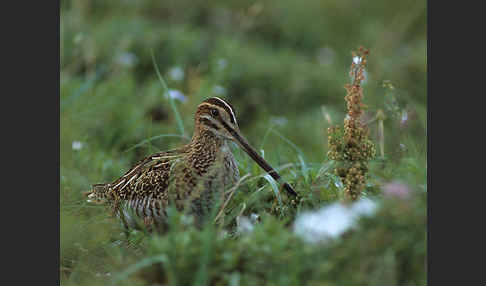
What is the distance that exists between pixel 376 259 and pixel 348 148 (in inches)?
35.4

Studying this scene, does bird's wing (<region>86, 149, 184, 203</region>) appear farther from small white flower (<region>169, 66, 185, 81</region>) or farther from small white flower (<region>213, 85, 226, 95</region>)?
small white flower (<region>169, 66, 185, 81</region>)

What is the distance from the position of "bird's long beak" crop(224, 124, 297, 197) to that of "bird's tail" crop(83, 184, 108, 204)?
1.10m

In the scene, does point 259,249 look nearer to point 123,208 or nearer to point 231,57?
point 123,208

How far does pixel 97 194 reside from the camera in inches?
182

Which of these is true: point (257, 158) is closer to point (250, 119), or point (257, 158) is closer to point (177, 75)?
point (177, 75)

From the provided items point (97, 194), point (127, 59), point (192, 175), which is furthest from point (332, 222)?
point (127, 59)

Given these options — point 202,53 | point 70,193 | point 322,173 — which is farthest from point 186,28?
point 322,173

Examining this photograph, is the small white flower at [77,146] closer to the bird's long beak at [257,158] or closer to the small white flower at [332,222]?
the bird's long beak at [257,158]

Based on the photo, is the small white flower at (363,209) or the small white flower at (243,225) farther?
the small white flower at (243,225)

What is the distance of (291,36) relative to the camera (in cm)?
1017

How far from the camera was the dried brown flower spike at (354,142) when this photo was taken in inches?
144

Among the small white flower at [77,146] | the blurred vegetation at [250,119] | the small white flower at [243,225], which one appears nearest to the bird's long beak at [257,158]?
the blurred vegetation at [250,119]

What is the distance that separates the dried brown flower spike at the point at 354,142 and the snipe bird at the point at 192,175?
0.47 m

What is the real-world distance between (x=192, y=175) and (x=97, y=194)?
3.05ft
